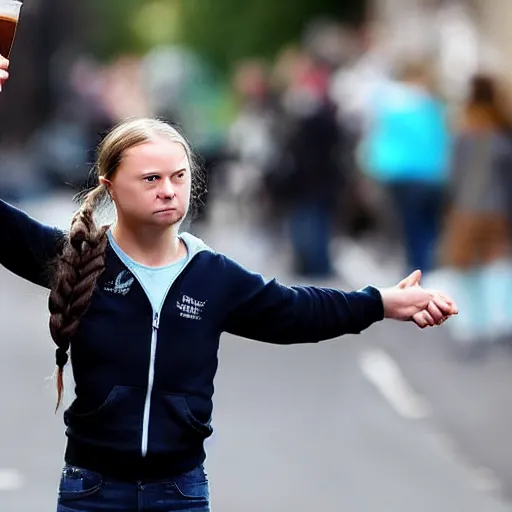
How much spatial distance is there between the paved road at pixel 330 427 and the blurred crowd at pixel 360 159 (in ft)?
2.80

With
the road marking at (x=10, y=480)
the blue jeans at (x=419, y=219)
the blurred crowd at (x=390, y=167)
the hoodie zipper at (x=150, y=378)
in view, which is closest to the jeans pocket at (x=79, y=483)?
the hoodie zipper at (x=150, y=378)

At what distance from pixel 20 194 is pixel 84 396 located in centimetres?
2307

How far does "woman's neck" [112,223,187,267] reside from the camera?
4.43m

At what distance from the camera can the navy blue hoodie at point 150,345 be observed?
14.3 ft

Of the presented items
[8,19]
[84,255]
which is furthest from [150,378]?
[8,19]

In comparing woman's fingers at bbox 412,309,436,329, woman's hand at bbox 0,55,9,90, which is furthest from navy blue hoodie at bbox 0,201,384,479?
woman's hand at bbox 0,55,9,90

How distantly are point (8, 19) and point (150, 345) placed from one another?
0.80 metres

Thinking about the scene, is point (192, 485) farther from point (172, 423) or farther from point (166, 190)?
point (166, 190)

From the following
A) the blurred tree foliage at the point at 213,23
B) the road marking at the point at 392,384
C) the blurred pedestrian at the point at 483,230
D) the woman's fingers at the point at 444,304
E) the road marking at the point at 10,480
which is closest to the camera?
the woman's fingers at the point at 444,304

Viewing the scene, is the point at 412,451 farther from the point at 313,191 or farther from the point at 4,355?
the point at 313,191

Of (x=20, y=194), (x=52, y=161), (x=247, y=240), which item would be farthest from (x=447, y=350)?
(x=52, y=161)

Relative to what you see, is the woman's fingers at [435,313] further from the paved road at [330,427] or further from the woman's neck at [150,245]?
the paved road at [330,427]

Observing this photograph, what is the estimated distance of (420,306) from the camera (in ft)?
15.0

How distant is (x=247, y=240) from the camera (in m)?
21.0
